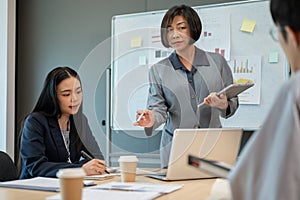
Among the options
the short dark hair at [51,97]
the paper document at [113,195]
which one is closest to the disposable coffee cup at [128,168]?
the paper document at [113,195]

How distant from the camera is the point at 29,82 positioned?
375 centimetres

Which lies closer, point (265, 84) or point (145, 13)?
point (265, 84)

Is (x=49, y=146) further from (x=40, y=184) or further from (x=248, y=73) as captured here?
(x=248, y=73)

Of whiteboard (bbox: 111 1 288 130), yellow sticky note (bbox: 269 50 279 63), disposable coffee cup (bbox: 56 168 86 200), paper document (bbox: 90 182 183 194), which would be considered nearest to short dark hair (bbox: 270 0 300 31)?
disposable coffee cup (bbox: 56 168 86 200)

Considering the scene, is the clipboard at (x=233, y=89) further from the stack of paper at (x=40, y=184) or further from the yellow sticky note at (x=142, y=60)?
the yellow sticky note at (x=142, y=60)

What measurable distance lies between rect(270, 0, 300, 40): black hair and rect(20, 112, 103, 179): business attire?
47.1 inches

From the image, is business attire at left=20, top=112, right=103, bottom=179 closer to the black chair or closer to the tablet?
the black chair

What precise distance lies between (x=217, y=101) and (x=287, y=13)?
1.13m

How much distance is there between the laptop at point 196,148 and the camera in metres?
1.50

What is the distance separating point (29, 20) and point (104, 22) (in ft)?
2.75

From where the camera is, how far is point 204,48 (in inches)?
116

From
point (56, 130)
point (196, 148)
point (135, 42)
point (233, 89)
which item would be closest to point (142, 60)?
point (135, 42)

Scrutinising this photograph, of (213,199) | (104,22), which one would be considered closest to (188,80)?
(213,199)

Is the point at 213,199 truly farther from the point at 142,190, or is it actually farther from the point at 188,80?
the point at 188,80
